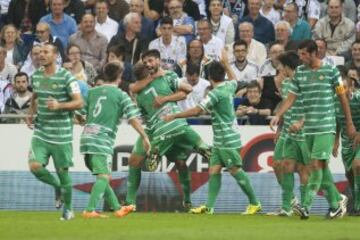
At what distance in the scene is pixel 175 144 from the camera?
2339cm

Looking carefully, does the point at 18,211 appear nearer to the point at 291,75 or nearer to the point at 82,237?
the point at 291,75

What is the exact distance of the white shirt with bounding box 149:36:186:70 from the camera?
28094mm

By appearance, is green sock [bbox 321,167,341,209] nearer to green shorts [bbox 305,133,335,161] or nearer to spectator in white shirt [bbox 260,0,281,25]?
green shorts [bbox 305,133,335,161]

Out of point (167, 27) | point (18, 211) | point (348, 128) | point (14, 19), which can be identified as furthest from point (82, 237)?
point (14, 19)

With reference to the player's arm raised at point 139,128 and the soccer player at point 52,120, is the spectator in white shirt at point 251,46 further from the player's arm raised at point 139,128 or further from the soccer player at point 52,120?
the soccer player at point 52,120

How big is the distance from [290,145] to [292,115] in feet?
1.59

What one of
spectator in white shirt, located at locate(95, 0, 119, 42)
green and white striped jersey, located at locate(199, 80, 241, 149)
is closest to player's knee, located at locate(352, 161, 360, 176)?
green and white striped jersey, located at locate(199, 80, 241, 149)

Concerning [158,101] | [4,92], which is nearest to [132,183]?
[158,101]

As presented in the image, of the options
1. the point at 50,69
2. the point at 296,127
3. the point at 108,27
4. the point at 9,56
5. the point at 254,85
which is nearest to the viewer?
the point at 50,69

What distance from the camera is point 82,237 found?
57.5 feet

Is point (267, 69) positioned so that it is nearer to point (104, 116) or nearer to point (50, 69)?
point (104, 116)

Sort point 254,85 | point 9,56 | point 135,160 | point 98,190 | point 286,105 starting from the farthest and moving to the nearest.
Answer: point 9,56
point 254,85
point 135,160
point 286,105
point 98,190

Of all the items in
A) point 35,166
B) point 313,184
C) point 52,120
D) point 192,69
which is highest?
point 192,69

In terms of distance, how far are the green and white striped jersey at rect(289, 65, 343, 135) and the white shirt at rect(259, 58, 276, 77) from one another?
6.50 metres
